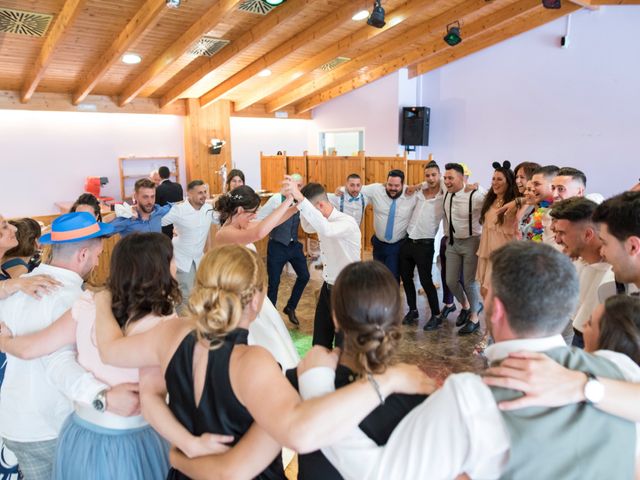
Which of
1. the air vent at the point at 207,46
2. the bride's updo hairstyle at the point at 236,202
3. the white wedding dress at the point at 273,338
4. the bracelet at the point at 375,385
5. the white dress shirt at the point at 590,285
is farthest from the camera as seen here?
the air vent at the point at 207,46

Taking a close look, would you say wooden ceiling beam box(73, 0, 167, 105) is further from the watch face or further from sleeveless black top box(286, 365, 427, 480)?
the watch face

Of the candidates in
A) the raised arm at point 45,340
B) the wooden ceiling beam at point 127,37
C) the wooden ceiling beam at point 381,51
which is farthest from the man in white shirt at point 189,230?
the wooden ceiling beam at point 381,51

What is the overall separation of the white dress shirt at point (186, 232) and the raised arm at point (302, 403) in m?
3.42

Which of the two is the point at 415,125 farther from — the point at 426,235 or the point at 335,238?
the point at 335,238

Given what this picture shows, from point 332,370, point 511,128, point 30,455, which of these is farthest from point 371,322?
point 511,128

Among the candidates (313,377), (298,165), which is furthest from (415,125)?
(313,377)

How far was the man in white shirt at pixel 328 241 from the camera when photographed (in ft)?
10.5

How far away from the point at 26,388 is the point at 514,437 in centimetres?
162

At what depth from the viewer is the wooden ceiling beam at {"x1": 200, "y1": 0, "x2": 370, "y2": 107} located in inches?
236

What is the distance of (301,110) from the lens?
35.9ft

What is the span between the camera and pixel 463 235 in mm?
4402

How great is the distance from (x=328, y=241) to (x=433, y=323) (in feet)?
6.19

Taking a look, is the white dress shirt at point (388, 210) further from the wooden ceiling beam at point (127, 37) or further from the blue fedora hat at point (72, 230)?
the blue fedora hat at point (72, 230)

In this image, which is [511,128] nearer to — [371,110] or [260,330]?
[371,110]
